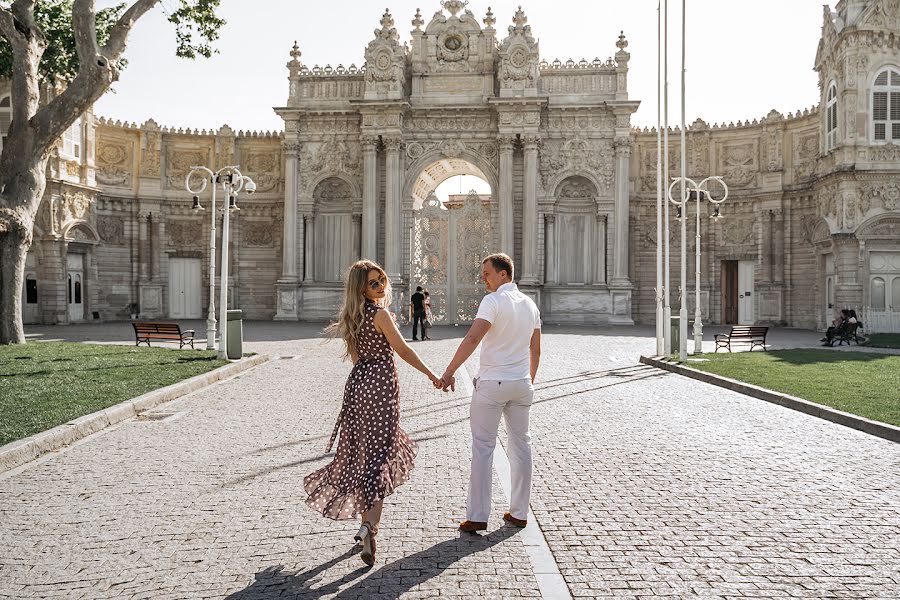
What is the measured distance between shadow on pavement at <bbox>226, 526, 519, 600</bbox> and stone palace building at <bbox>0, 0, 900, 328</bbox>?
29.8 metres

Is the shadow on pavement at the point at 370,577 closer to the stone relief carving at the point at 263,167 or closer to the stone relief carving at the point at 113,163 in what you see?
the stone relief carving at the point at 263,167

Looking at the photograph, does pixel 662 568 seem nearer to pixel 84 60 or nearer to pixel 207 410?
pixel 207 410

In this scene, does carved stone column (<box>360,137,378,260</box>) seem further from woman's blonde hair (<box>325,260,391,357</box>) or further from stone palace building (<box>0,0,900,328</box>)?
woman's blonde hair (<box>325,260,391,357</box>)

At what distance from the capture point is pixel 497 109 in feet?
117

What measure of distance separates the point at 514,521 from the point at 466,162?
3269 centimetres

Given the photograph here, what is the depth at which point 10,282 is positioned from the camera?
20.5 m

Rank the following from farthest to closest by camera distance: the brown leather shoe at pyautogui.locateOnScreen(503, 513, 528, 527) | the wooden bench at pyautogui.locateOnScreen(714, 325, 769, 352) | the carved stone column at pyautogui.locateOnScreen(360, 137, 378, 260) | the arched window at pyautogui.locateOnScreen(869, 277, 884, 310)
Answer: the carved stone column at pyautogui.locateOnScreen(360, 137, 378, 260)
the arched window at pyautogui.locateOnScreen(869, 277, 884, 310)
the wooden bench at pyautogui.locateOnScreen(714, 325, 769, 352)
the brown leather shoe at pyautogui.locateOnScreen(503, 513, 528, 527)

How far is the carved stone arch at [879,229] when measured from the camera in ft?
97.9

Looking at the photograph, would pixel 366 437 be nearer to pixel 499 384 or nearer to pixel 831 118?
pixel 499 384

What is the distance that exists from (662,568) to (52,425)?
719 cm

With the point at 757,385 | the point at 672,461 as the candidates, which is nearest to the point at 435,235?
the point at 757,385

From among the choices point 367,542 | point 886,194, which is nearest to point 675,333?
point 886,194

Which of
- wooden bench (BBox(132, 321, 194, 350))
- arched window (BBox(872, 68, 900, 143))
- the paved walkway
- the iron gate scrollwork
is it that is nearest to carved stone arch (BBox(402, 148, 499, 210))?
the iron gate scrollwork

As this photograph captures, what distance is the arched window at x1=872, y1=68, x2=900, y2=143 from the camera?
98.9 ft
